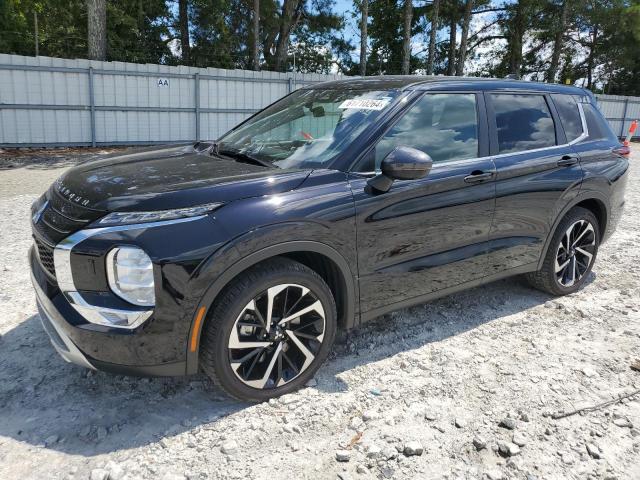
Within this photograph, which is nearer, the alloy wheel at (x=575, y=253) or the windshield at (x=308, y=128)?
the windshield at (x=308, y=128)

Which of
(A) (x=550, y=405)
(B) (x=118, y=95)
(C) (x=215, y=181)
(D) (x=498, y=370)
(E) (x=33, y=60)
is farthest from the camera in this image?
(B) (x=118, y=95)

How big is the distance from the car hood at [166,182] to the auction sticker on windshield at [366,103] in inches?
26.8

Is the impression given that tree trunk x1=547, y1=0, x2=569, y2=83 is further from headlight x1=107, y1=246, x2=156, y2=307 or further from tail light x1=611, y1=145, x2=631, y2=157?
headlight x1=107, y1=246, x2=156, y2=307

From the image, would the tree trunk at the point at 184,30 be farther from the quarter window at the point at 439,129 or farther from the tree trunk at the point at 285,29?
the quarter window at the point at 439,129

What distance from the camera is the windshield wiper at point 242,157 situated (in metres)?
3.21

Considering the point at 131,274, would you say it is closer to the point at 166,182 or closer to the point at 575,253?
the point at 166,182

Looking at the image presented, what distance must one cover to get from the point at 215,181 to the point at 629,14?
34.0 m

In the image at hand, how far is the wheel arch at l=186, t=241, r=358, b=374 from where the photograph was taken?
8.32ft

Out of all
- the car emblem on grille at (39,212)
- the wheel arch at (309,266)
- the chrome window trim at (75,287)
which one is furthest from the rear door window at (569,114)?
the car emblem on grille at (39,212)

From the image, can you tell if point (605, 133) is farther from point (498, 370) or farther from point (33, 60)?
point (33, 60)

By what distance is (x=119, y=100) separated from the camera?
46.1 feet

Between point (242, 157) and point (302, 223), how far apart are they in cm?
87

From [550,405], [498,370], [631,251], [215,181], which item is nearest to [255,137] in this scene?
[215,181]

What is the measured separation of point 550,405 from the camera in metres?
2.97
